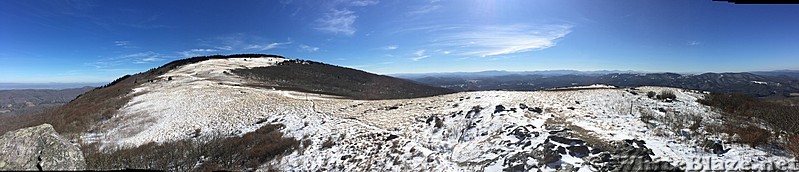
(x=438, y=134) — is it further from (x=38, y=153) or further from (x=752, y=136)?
(x=38, y=153)

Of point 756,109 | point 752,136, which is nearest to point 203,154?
point 752,136

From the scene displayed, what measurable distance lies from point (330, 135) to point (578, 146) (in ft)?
36.8

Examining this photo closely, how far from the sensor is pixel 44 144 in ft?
16.9

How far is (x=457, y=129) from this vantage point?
15883 mm

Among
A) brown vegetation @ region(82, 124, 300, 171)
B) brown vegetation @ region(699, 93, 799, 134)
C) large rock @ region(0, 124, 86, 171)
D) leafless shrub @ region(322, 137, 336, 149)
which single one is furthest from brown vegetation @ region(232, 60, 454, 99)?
large rock @ region(0, 124, 86, 171)

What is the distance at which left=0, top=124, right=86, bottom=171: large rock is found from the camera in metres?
4.63

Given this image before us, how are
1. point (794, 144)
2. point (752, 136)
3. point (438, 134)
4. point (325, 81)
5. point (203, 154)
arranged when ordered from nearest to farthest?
1. point (794, 144)
2. point (752, 136)
3. point (438, 134)
4. point (203, 154)
5. point (325, 81)

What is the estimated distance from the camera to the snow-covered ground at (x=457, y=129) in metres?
10.9

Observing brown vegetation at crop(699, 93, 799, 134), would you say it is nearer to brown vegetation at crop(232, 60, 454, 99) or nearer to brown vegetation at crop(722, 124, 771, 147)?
brown vegetation at crop(722, 124, 771, 147)

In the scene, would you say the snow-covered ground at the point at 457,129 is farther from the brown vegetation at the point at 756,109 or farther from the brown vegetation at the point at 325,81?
the brown vegetation at the point at 325,81

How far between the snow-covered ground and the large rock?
8860 mm

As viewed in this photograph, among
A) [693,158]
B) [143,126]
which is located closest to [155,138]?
[143,126]

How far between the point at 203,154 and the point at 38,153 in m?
12.2

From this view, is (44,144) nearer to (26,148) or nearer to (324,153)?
(26,148)
